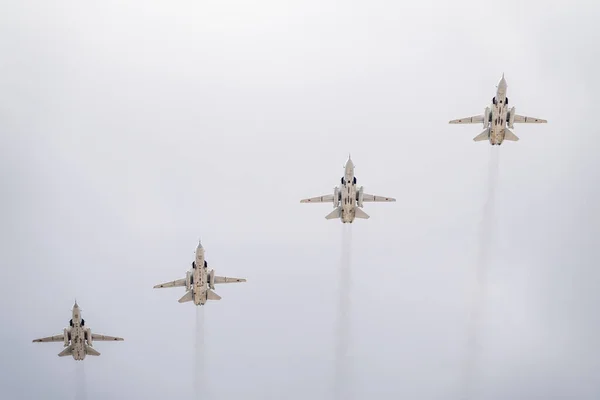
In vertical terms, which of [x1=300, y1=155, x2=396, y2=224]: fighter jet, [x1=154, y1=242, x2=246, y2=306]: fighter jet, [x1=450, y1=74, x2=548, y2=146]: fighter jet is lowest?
[x1=154, y1=242, x2=246, y2=306]: fighter jet

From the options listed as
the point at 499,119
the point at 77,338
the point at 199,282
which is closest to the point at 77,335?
the point at 77,338

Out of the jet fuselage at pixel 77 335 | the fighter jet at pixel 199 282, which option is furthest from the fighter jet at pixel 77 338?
the fighter jet at pixel 199 282

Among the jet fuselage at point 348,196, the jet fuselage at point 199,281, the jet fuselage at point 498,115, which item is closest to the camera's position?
the jet fuselage at point 199,281

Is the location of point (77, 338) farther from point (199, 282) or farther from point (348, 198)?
point (348, 198)

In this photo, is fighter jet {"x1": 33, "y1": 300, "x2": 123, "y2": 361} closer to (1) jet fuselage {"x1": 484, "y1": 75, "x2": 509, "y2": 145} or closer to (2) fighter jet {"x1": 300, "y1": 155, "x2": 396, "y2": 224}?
(2) fighter jet {"x1": 300, "y1": 155, "x2": 396, "y2": 224}

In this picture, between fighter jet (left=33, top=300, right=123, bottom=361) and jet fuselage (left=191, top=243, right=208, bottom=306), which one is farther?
fighter jet (left=33, top=300, right=123, bottom=361)

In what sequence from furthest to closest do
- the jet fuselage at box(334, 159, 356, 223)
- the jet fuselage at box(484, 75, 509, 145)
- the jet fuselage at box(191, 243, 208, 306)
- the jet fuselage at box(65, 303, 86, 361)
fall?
the jet fuselage at box(65, 303, 86, 361) < the jet fuselage at box(484, 75, 509, 145) < the jet fuselage at box(334, 159, 356, 223) < the jet fuselage at box(191, 243, 208, 306)

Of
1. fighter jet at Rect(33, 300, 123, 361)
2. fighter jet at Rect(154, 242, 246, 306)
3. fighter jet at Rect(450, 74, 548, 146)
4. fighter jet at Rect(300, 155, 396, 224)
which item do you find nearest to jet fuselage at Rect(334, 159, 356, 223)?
fighter jet at Rect(300, 155, 396, 224)

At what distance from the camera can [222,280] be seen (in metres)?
168

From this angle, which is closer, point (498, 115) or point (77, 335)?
point (498, 115)

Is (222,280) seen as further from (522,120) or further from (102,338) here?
(522,120)

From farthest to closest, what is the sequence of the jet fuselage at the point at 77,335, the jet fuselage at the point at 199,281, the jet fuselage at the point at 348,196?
the jet fuselage at the point at 77,335 → the jet fuselage at the point at 348,196 → the jet fuselage at the point at 199,281

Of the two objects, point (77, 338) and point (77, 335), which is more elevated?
point (77, 335)

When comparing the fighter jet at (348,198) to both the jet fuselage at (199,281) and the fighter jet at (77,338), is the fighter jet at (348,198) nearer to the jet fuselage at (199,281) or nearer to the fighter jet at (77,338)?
the jet fuselage at (199,281)
